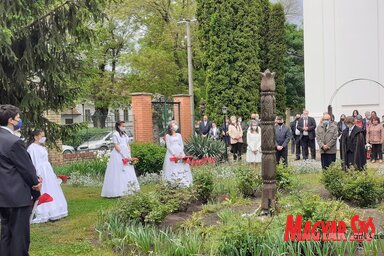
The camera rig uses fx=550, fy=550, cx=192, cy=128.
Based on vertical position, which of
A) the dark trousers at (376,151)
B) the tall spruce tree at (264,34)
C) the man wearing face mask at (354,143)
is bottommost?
the dark trousers at (376,151)

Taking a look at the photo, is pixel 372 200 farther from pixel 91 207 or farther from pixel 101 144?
pixel 101 144

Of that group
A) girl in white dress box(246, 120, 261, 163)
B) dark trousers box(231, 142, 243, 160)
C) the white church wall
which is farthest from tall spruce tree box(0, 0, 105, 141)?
the white church wall

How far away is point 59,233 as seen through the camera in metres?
8.89

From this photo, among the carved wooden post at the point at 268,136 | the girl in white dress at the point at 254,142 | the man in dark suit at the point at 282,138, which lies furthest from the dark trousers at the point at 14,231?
the girl in white dress at the point at 254,142

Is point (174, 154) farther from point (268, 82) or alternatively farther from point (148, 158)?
point (268, 82)

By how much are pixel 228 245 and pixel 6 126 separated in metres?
2.93

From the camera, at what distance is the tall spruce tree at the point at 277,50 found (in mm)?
35188

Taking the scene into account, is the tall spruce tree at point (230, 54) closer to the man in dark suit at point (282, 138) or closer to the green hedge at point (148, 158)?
the green hedge at point (148, 158)

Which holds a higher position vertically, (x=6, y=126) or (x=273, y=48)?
(x=273, y=48)

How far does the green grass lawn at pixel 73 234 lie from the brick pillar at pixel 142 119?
908 cm

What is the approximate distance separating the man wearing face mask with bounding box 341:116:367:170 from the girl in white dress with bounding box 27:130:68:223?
7.40 meters

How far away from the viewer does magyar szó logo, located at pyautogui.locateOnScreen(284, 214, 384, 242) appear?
6309mm

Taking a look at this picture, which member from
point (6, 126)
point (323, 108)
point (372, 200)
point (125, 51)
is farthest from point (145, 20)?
point (6, 126)

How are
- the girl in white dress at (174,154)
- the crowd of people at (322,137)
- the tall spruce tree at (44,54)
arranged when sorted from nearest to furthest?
the tall spruce tree at (44,54) < the girl in white dress at (174,154) < the crowd of people at (322,137)
